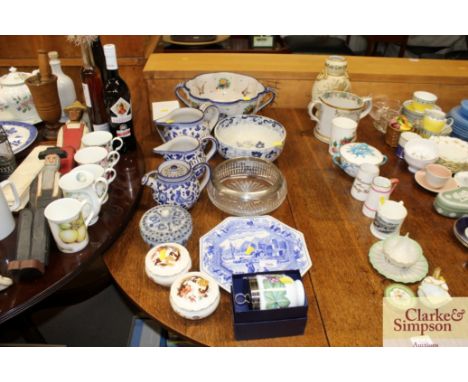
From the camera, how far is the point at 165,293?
95 centimetres

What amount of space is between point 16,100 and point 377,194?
1389 mm

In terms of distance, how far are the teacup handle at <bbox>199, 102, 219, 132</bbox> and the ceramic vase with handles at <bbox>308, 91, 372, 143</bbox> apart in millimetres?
433

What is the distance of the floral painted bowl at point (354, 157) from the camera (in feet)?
4.40

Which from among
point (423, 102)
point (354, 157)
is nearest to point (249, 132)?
point (354, 157)

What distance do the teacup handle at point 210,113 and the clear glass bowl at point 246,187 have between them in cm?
23

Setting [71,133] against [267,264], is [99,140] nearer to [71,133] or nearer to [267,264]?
[71,133]

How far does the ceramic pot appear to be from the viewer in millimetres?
1467

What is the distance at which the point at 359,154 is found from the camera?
54.3 inches

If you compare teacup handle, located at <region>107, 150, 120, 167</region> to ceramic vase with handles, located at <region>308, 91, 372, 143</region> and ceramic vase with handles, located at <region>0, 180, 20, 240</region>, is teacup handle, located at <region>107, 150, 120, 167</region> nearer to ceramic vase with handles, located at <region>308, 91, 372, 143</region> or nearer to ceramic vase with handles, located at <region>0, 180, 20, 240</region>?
ceramic vase with handles, located at <region>0, 180, 20, 240</region>

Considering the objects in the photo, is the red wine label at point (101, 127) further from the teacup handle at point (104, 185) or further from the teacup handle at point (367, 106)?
the teacup handle at point (367, 106)

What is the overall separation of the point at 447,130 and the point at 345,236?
0.77 meters

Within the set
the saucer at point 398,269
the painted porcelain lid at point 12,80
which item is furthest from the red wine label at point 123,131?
the saucer at point 398,269

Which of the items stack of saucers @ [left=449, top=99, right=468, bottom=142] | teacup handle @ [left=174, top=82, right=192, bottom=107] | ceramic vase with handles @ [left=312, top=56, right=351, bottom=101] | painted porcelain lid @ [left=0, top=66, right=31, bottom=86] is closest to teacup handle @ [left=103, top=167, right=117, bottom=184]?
teacup handle @ [left=174, top=82, right=192, bottom=107]

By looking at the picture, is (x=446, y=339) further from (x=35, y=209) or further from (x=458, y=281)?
(x=35, y=209)
